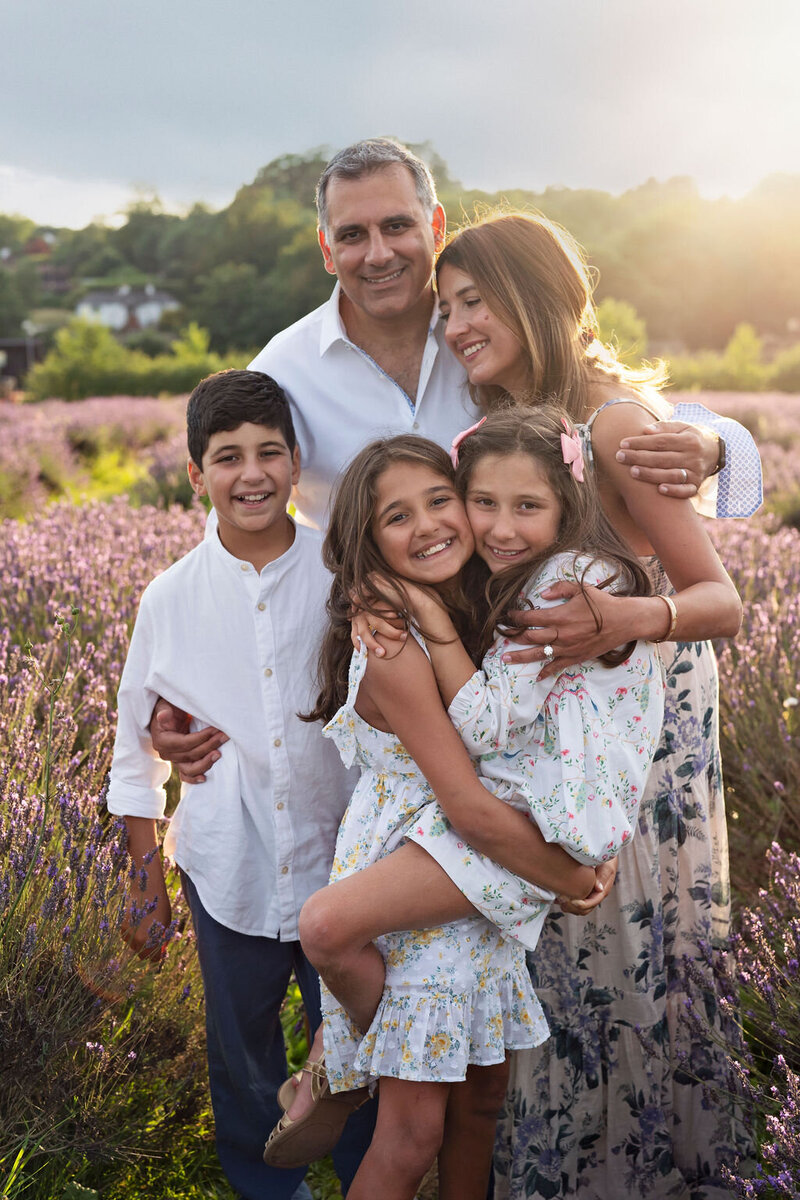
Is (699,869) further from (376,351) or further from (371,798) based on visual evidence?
(376,351)

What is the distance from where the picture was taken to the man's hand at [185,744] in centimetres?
212

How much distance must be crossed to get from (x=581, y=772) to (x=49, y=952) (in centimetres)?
117

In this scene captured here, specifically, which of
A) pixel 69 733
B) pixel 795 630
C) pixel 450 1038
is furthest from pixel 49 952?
pixel 795 630

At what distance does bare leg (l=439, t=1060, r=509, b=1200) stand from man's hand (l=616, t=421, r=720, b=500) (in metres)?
1.22

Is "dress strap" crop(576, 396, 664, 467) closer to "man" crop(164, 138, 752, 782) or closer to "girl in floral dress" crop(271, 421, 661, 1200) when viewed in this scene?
"girl in floral dress" crop(271, 421, 661, 1200)

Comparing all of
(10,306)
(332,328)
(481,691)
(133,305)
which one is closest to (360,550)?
(481,691)

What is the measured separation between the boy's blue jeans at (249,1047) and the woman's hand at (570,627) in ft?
3.16

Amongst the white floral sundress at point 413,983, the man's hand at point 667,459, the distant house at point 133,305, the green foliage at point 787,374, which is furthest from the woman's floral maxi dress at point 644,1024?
the distant house at point 133,305

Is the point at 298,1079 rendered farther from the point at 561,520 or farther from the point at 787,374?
the point at 787,374

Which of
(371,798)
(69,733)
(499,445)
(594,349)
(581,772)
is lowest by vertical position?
(69,733)

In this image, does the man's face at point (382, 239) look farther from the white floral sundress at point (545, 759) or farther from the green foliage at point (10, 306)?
the green foliage at point (10, 306)

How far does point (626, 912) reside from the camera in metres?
2.16

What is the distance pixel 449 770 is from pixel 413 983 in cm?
41

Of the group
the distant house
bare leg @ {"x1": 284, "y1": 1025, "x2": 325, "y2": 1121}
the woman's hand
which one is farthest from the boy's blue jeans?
the distant house
